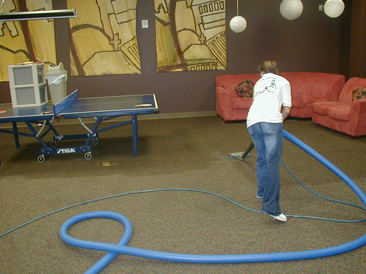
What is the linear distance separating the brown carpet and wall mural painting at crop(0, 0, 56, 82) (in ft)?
7.57

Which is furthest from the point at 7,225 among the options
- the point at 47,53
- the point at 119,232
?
the point at 47,53

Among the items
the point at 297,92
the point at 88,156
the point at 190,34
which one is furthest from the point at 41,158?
the point at 297,92

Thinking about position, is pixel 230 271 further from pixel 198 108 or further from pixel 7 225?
pixel 198 108

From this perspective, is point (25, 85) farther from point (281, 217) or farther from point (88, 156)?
point (281, 217)

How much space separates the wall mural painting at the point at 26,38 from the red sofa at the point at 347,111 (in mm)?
5003

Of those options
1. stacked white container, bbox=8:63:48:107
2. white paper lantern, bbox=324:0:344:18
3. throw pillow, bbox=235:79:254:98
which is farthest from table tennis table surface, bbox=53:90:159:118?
white paper lantern, bbox=324:0:344:18

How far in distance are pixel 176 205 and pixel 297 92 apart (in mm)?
4644

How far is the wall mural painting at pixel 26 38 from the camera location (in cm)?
693

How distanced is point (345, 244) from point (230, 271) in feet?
2.58

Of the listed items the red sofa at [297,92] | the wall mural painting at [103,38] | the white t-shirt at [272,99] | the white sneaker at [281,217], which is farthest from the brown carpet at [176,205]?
the wall mural painting at [103,38]

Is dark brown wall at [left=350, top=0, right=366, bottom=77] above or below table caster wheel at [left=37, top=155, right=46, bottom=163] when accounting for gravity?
above

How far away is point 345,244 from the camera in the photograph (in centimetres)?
242

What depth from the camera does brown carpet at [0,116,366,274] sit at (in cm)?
244

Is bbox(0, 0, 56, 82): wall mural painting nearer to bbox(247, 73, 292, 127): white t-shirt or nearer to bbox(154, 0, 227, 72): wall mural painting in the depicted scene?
bbox(154, 0, 227, 72): wall mural painting
